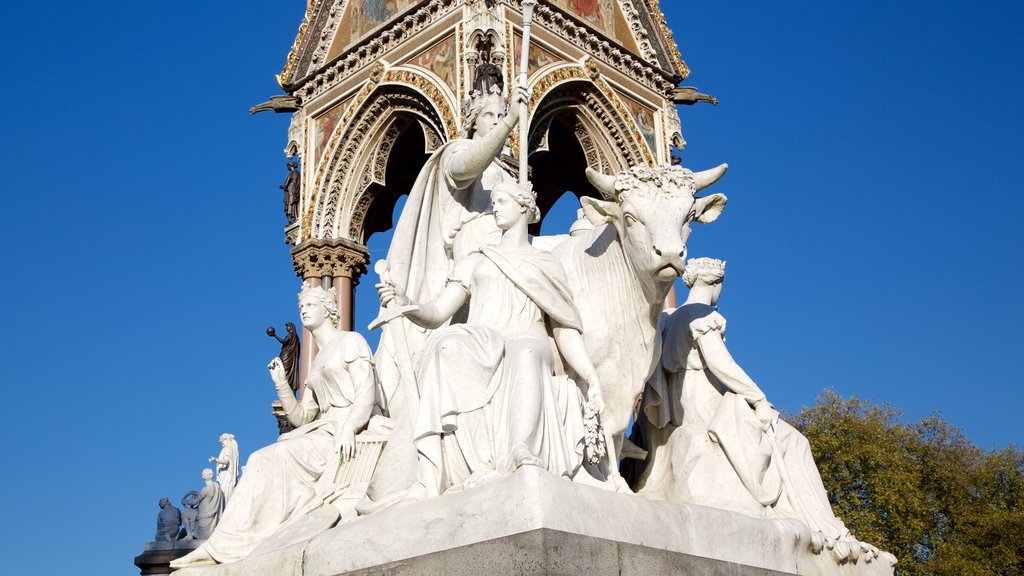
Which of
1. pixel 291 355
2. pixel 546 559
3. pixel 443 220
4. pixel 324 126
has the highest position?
pixel 324 126

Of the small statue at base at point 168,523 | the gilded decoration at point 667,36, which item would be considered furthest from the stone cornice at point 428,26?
the small statue at base at point 168,523

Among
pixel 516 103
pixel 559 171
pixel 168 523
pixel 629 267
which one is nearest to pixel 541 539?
pixel 629 267

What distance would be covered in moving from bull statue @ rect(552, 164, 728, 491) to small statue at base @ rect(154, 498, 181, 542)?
11.7 meters

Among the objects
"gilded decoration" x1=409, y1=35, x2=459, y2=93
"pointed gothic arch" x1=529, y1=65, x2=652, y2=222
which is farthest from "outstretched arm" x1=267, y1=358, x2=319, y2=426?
"gilded decoration" x1=409, y1=35, x2=459, y2=93

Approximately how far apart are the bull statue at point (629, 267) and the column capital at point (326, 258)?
17.3m

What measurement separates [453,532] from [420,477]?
45 centimetres

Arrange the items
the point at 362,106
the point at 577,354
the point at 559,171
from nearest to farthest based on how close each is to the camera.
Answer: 1. the point at 577,354
2. the point at 362,106
3. the point at 559,171

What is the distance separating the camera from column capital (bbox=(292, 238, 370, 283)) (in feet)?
69.9

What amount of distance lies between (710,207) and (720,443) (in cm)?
97

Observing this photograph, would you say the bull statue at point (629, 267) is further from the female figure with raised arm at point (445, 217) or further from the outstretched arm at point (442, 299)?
the female figure with raised arm at point (445, 217)

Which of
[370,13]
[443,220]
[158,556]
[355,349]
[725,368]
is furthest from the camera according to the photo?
[370,13]

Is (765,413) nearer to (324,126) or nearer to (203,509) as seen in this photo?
(203,509)

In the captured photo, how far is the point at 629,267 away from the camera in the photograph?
4156 millimetres

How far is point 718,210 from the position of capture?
414 cm
